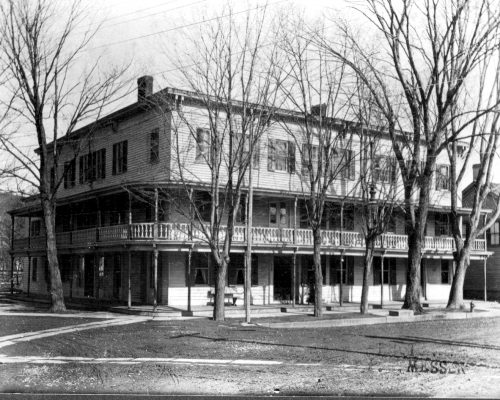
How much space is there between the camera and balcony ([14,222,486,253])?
1092 inches

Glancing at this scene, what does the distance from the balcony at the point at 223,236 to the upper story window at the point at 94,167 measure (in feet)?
12.7

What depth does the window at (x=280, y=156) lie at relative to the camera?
1303 inches

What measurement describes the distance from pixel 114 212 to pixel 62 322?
42.4 feet

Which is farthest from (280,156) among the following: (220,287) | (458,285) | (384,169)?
(220,287)

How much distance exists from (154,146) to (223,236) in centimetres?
569

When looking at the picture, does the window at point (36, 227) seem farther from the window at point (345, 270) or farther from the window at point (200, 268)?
the window at point (345, 270)

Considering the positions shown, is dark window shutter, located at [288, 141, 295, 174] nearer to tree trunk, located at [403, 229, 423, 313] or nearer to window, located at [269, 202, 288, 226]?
window, located at [269, 202, 288, 226]

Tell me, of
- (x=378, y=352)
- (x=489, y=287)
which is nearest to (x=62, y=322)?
(x=378, y=352)

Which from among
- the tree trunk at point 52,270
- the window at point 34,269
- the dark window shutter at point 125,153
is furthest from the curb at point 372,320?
the window at point 34,269

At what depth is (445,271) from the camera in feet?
135

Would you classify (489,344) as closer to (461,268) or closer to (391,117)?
(391,117)

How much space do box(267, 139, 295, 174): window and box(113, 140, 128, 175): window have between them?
7.78m

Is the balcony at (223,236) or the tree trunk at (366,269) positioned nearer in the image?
the tree trunk at (366,269)

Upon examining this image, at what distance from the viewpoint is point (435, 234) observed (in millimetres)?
40812
